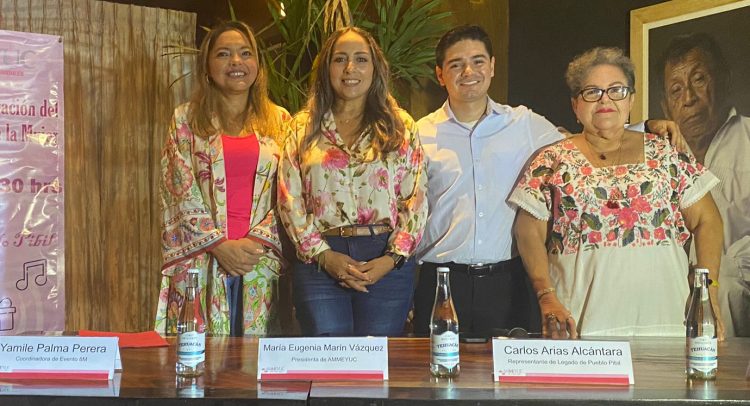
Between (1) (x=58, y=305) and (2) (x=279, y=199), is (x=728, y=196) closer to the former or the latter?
(2) (x=279, y=199)

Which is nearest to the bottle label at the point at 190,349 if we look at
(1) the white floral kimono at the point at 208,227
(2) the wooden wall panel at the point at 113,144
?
(1) the white floral kimono at the point at 208,227

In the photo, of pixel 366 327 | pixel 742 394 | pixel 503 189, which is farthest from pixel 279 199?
pixel 742 394

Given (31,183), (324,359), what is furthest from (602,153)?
(31,183)

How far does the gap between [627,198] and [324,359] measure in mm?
1515

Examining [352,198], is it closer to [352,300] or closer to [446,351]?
[352,300]

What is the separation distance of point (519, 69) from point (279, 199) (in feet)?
4.14

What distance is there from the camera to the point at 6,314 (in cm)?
346

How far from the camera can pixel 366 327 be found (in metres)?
2.83

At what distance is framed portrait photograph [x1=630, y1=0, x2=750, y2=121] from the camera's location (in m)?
3.00

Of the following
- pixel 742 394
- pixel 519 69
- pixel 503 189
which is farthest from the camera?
pixel 519 69

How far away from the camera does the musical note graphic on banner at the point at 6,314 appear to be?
11.3 feet

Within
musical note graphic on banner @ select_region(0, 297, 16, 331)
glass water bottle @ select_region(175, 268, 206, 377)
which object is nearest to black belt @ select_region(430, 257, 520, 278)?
glass water bottle @ select_region(175, 268, 206, 377)

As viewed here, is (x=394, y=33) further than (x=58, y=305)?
Yes

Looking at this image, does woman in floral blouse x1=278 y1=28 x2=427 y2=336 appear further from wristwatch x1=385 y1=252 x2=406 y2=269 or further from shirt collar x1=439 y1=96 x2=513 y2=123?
shirt collar x1=439 y1=96 x2=513 y2=123
